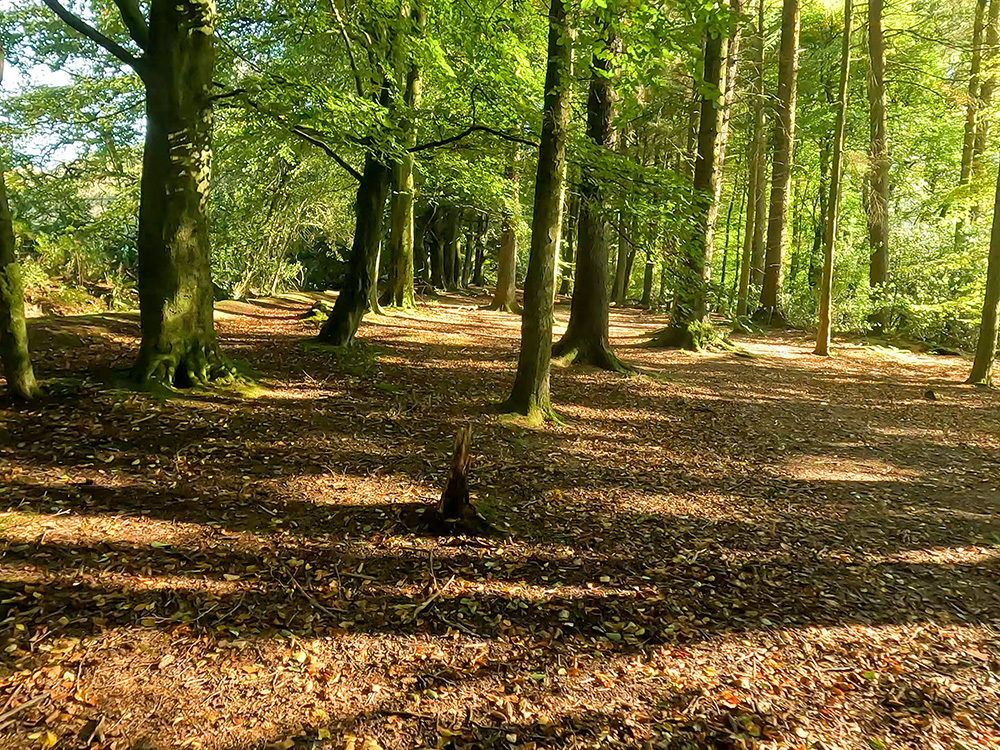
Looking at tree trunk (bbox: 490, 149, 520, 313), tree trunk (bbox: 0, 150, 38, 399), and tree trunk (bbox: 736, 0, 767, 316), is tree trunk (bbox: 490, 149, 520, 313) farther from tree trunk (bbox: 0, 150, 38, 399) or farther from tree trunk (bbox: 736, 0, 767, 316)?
tree trunk (bbox: 0, 150, 38, 399)

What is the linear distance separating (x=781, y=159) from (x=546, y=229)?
44.3 ft

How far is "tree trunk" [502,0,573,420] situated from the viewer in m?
6.84

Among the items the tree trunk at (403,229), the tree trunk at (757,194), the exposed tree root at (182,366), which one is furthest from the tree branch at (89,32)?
the tree trunk at (757,194)

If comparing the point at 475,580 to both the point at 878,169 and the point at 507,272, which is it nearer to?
the point at 507,272

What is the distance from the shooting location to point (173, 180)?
22.3 feet

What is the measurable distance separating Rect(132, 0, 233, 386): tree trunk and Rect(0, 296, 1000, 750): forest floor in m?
0.74

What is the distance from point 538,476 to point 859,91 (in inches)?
942

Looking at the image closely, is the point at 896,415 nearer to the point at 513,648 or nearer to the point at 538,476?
the point at 538,476

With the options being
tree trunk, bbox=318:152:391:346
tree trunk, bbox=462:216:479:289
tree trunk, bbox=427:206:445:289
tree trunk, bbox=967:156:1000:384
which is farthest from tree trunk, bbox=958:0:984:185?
tree trunk, bbox=462:216:479:289

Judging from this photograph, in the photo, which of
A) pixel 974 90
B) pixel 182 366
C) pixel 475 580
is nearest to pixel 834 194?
pixel 974 90

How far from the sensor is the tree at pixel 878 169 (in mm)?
16562

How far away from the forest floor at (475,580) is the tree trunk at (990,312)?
445cm

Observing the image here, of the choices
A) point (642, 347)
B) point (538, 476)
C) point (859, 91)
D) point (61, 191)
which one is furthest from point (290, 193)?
point (859, 91)

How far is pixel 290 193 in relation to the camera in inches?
851
